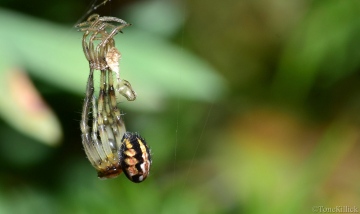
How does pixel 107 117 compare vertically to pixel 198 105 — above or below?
above

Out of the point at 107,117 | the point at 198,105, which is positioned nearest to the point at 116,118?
the point at 107,117

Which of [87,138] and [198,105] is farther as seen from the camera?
[198,105]

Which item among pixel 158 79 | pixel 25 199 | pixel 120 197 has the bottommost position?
pixel 25 199

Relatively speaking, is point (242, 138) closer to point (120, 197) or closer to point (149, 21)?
point (149, 21)

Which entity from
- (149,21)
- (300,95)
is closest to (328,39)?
(300,95)

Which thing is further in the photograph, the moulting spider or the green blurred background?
the green blurred background

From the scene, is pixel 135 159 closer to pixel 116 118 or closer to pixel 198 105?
pixel 116 118
